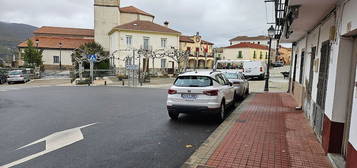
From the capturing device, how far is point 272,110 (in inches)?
402

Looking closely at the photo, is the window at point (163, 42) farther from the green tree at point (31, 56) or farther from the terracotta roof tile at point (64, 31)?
the terracotta roof tile at point (64, 31)

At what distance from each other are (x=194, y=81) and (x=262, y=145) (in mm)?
3353

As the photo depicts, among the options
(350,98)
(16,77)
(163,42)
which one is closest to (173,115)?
(350,98)

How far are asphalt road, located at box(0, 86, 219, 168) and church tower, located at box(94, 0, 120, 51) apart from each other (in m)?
37.6

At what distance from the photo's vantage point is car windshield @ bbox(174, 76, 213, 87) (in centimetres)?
827

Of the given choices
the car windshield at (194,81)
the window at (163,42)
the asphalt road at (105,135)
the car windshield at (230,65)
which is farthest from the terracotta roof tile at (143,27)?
the car windshield at (194,81)

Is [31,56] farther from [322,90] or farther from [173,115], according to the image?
[322,90]

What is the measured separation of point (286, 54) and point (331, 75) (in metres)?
111

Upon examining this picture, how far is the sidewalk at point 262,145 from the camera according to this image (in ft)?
15.3

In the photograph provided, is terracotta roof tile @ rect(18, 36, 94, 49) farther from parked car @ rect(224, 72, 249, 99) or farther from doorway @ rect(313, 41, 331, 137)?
doorway @ rect(313, 41, 331, 137)

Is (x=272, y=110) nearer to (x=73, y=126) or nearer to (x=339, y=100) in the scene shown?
(x=339, y=100)

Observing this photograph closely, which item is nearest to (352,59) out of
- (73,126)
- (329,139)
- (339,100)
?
(339,100)

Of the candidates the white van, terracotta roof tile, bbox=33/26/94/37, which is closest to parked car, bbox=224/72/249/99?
the white van

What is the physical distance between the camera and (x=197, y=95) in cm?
803
